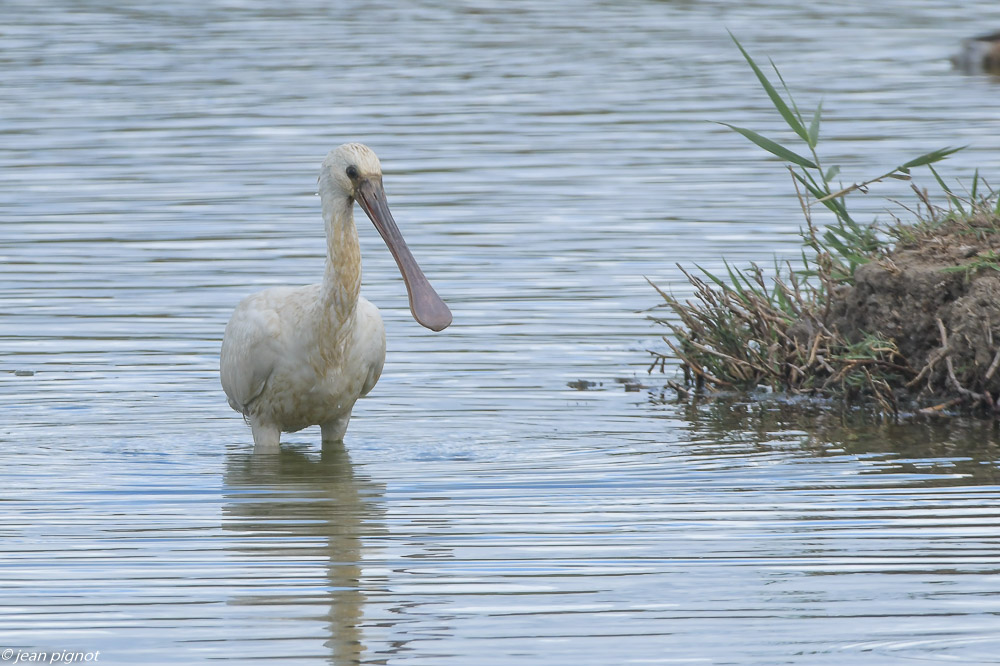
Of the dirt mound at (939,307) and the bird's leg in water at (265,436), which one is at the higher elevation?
the dirt mound at (939,307)

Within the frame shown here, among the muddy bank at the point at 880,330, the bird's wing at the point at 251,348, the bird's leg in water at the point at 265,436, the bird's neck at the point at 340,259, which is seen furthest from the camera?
the bird's leg in water at the point at 265,436

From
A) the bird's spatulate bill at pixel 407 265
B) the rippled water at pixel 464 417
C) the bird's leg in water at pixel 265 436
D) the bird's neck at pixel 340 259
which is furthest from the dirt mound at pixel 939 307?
the bird's leg in water at pixel 265 436

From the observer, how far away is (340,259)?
8.10m

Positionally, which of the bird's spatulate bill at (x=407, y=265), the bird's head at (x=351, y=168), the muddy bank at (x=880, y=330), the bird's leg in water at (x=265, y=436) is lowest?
the bird's leg in water at (x=265, y=436)

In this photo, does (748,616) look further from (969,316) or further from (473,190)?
(473,190)

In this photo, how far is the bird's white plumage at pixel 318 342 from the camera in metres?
8.12

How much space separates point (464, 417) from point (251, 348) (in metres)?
1.26

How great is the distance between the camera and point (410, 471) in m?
7.98

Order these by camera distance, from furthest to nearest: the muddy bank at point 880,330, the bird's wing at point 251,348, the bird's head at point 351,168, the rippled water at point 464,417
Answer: the muddy bank at point 880,330
the bird's wing at point 251,348
the bird's head at point 351,168
the rippled water at point 464,417

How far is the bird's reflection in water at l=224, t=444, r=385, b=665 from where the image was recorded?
5.82 meters

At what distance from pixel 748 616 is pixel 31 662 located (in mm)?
2102

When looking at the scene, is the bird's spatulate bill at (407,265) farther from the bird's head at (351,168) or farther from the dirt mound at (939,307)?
the dirt mound at (939,307)

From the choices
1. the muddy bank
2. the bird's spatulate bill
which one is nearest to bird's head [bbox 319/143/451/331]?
the bird's spatulate bill

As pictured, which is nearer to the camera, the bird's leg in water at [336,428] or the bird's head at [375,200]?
the bird's head at [375,200]
